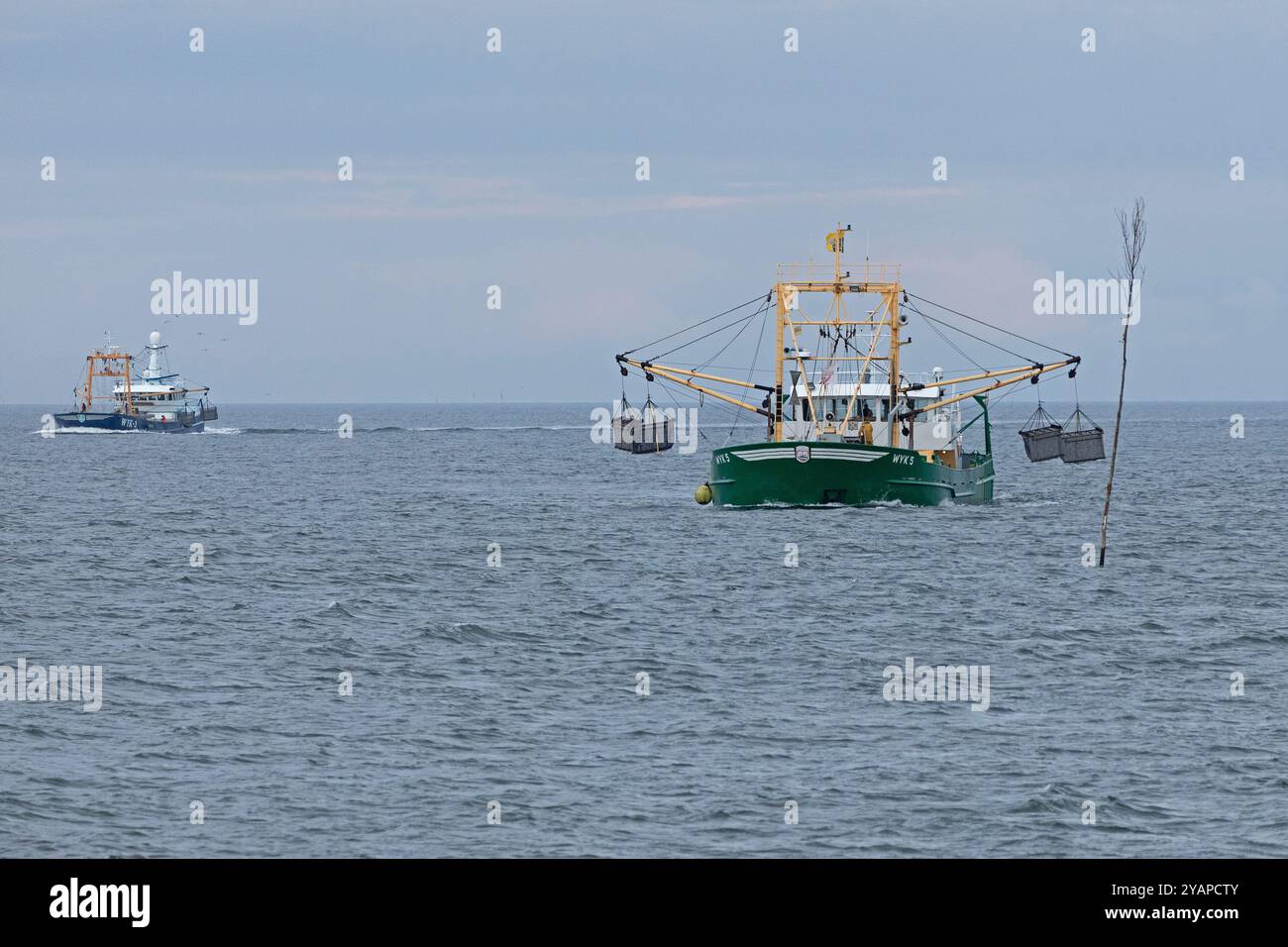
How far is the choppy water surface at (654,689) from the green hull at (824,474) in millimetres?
1060

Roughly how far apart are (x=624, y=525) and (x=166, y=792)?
45013mm

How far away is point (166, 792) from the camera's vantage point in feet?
67.5

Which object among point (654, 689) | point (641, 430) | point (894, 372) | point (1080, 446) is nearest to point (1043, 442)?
point (1080, 446)

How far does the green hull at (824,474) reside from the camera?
60594 mm

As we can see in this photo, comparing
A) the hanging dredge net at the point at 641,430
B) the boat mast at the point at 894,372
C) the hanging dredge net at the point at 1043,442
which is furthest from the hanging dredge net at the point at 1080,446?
the hanging dredge net at the point at 641,430

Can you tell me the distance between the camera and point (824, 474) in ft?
199

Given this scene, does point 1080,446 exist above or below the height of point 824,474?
above

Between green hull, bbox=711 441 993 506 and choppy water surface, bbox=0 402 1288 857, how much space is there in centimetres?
106

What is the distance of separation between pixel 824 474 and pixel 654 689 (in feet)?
111

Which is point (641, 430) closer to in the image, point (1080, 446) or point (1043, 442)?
point (1043, 442)

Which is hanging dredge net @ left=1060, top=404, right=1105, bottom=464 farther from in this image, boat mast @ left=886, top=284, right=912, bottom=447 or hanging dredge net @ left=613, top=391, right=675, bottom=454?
hanging dredge net @ left=613, top=391, right=675, bottom=454
